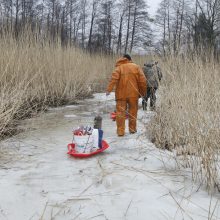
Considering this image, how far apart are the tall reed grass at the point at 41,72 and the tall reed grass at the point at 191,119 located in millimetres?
2933

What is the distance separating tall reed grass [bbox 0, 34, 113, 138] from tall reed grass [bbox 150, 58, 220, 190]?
9.62 ft

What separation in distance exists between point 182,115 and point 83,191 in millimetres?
1452

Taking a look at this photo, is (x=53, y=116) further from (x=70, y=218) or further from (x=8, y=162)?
(x=70, y=218)

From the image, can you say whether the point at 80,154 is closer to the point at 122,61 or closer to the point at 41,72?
the point at 122,61

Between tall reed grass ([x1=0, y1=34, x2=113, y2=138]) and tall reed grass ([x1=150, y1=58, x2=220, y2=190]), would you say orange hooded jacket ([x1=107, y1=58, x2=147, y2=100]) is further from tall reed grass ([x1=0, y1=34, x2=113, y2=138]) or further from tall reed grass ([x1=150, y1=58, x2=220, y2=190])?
tall reed grass ([x1=0, y1=34, x2=113, y2=138])

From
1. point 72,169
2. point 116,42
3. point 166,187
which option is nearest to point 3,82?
point 72,169

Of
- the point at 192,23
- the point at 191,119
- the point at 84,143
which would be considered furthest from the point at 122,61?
the point at 192,23

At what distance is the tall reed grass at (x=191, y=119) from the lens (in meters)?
Result: 3.31

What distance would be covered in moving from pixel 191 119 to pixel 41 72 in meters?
5.86

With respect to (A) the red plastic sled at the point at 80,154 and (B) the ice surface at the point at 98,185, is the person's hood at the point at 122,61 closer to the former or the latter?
(B) the ice surface at the point at 98,185

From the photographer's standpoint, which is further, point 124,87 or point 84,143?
point 124,87

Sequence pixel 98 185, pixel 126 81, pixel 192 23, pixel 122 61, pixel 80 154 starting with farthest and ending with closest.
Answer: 1. pixel 192 23
2. pixel 122 61
3. pixel 126 81
4. pixel 80 154
5. pixel 98 185

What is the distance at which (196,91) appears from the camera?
397 cm

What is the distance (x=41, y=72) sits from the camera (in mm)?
8773
